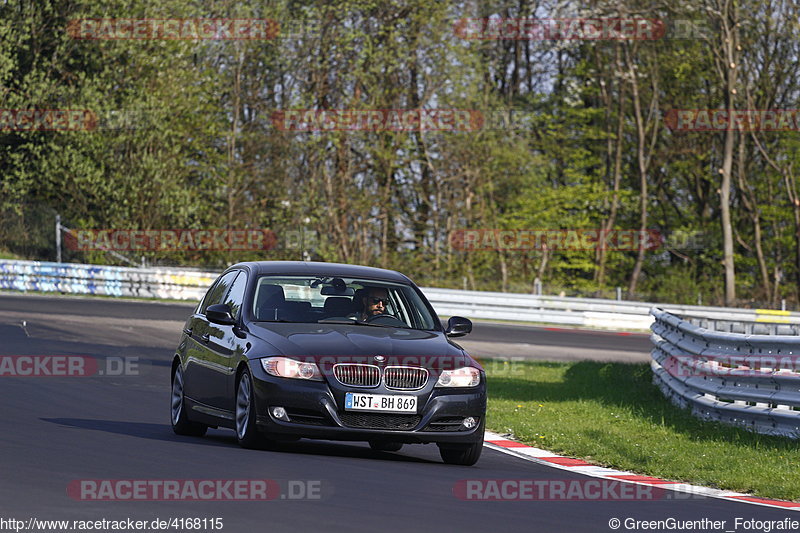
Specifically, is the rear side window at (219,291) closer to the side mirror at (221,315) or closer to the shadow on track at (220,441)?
the side mirror at (221,315)

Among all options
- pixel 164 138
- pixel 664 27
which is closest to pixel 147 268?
pixel 164 138

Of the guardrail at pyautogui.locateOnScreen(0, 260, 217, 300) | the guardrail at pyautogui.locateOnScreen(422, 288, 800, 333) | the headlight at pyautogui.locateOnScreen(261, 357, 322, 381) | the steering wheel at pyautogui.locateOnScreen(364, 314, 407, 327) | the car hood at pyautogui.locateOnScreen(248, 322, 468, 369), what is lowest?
the guardrail at pyautogui.locateOnScreen(422, 288, 800, 333)

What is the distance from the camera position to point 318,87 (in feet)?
169

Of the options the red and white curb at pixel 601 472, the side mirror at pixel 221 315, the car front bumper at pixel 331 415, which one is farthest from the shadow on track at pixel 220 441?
the red and white curb at pixel 601 472

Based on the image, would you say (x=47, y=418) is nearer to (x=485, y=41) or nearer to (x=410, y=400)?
(x=410, y=400)

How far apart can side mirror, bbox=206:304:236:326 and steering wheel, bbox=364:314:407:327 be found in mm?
1097

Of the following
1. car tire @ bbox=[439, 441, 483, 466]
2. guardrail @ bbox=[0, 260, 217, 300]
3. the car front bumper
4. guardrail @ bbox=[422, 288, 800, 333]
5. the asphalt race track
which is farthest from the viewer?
guardrail @ bbox=[422, 288, 800, 333]

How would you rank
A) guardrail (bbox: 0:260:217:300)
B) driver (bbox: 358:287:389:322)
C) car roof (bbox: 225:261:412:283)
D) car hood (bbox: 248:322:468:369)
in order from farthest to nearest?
guardrail (bbox: 0:260:217:300)
car roof (bbox: 225:261:412:283)
driver (bbox: 358:287:389:322)
car hood (bbox: 248:322:468:369)

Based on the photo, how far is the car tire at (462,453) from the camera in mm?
10633

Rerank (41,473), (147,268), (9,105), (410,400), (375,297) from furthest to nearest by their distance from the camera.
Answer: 1. (9,105)
2. (147,268)
3. (375,297)
4. (410,400)
5. (41,473)

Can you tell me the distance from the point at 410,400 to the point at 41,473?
2.85 m

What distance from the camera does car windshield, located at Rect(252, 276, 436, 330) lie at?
11055 mm

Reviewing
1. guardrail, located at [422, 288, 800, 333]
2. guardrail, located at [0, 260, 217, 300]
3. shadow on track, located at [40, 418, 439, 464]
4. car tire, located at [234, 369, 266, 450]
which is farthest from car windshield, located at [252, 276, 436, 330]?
guardrail, located at [0, 260, 217, 300]

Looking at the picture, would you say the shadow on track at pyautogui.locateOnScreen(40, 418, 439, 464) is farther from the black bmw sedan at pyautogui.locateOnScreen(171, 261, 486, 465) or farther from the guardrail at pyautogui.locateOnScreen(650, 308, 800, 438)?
the guardrail at pyautogui.locateOnScreen(650, 308, 800, 438)
